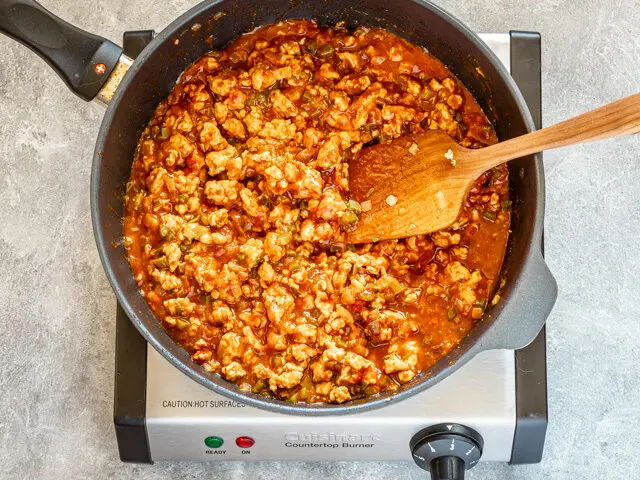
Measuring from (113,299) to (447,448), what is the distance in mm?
1140

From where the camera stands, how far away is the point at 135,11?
2.64 m

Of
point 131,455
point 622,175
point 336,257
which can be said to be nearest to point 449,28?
point 336,257

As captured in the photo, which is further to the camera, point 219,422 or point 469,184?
point 219,422

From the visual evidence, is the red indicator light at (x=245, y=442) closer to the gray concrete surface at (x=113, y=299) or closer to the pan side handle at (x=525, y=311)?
the gray concrete surface at (x=113, y=299)

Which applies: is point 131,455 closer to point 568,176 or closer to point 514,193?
point 514,193

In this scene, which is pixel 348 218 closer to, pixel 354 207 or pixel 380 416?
pixel 354 207

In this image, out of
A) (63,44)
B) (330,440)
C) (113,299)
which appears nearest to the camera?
(63,44)

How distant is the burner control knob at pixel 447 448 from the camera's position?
2172 millimetres

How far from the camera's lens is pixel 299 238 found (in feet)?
7.11

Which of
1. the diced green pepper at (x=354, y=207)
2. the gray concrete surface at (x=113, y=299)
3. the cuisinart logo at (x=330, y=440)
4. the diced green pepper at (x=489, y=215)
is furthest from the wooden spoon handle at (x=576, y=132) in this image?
the cuisinart logo at (x=330, y=440)

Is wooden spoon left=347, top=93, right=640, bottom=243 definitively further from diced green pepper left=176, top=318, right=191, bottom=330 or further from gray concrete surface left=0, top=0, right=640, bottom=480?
gray concrete surface left=0, top=0, right=640, bottom=480

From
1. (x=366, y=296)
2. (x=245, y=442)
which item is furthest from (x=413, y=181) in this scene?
(x=245, y=442)

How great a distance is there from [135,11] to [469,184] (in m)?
1.29

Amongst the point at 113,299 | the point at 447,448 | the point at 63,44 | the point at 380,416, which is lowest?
the point at 447,448
